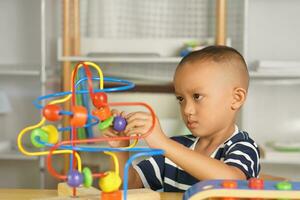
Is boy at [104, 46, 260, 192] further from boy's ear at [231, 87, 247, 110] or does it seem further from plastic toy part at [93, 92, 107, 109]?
plastic toy part at [93, 92, 107, 109]

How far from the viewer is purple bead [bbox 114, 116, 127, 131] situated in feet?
2.88

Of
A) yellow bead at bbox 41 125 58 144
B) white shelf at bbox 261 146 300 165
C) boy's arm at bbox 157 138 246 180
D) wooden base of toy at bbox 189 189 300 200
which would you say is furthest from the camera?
white shelf at bbox 261 146 300 165

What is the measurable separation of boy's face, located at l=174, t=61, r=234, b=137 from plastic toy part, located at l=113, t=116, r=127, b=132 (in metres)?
0.30

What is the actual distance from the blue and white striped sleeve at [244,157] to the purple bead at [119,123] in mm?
289

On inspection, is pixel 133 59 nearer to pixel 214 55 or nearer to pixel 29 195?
pixel 214 55

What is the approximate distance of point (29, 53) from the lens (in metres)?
3.21

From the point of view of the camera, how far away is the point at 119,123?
0.88 m

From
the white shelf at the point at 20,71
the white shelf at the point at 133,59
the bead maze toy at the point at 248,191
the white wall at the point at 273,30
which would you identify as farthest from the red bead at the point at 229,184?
the white wall at the point at 273,30

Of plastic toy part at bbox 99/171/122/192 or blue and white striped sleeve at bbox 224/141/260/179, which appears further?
blue and white striped sleeve at bbox 224/141/260/179

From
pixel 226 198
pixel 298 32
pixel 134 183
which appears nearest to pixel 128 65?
pixel 298 32

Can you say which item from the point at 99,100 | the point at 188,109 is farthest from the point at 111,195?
the point at 188,109

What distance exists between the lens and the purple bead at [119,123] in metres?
0.88

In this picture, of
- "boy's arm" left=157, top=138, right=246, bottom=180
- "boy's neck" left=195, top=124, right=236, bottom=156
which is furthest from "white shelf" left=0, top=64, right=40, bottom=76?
"boy's arm" left=157, top=138, right=246, bottom=180

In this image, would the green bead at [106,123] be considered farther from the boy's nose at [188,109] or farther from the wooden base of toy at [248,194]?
the boy's nose at [188,109]
